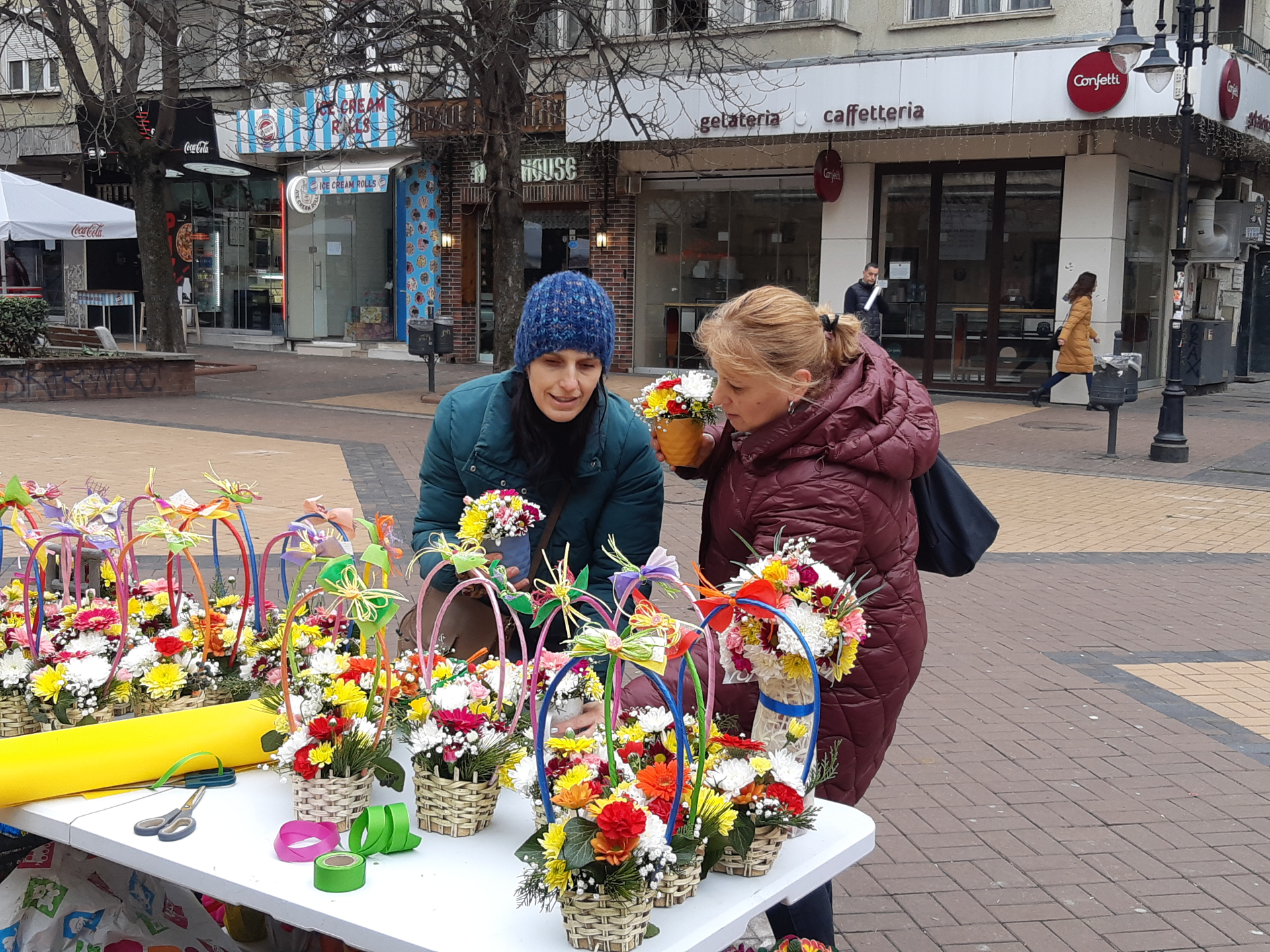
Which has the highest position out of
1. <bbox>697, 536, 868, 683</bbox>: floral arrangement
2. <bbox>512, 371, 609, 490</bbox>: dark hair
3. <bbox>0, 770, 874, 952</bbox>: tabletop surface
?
<bbox>512, 371, 609, 490</bbox>: dark hair

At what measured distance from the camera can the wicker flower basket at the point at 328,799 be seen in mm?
2145

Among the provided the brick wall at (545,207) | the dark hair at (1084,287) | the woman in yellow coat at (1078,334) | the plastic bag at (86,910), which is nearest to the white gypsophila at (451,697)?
the plastic bag at (86,910)

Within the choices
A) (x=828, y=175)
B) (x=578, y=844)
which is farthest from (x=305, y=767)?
(x=828, y=175)

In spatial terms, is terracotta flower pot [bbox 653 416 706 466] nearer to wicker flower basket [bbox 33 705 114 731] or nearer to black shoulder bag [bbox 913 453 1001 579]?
black shoulder bag [bbox 913 453 1001 579]

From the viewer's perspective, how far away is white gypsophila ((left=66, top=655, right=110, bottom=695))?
2.55 m

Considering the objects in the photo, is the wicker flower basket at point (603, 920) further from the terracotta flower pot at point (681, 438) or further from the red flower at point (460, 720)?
the terracotta flower pot at point (681, 438)

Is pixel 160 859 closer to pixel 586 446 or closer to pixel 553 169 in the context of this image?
pixel 586 446

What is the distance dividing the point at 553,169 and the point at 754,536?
18.8 metres

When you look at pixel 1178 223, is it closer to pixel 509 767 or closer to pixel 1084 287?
pixel 1084 287

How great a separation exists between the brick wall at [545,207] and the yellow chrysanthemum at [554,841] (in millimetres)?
18359

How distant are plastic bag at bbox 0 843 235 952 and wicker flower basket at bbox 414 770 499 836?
83 centimetres

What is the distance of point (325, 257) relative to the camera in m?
23.9

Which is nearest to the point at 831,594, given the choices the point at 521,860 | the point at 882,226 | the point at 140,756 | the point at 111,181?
the point at 521,860

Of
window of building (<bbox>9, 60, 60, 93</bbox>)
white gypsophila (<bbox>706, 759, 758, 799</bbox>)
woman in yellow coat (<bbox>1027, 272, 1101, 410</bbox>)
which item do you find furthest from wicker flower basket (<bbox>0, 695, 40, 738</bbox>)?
window of building (<bbox>9, 60, 60, 93</bbox>)
